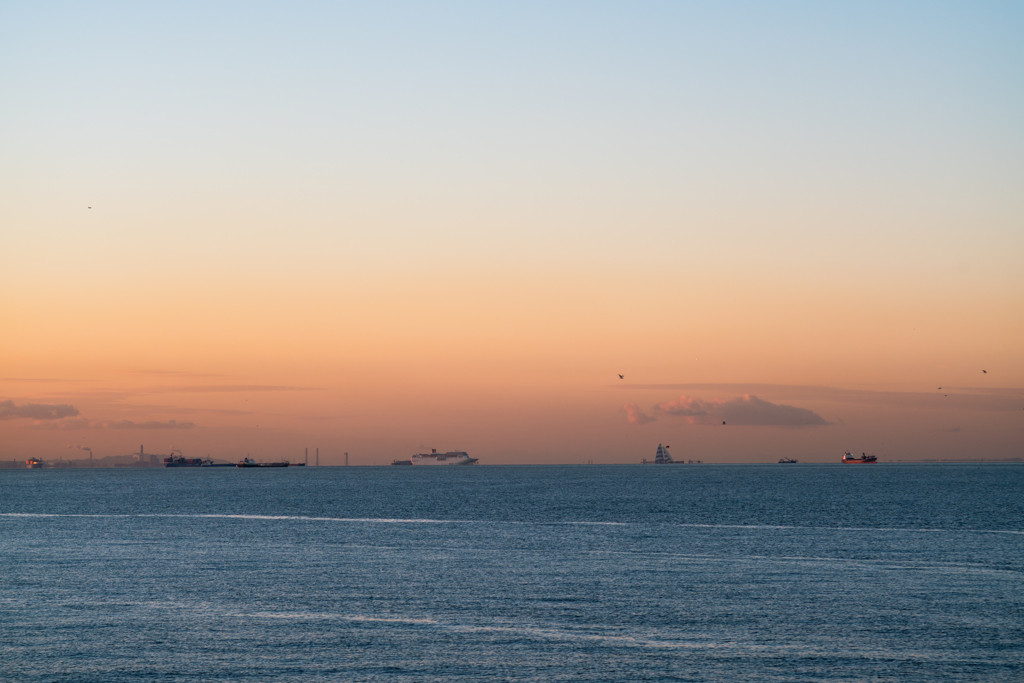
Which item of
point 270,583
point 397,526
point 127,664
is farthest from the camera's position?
point 397,526

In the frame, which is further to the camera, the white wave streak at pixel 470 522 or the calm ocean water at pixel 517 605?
the white wave streak at pixel 470 522

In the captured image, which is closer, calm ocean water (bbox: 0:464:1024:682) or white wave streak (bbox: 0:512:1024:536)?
calm ocean water (bbox: 0:464:1024:682)

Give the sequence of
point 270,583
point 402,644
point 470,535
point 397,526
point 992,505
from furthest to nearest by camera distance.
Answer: point 992,505 → point 397,526 → point 470,535 → point 270,583 → point 402,644

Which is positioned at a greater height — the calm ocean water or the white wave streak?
Result: the calm ocean water

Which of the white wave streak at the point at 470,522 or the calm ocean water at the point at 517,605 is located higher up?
the calm ocean water at the point at 517,605

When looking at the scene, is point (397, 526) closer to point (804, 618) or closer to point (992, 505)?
point (804, 618)

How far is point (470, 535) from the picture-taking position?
87000 millimetres

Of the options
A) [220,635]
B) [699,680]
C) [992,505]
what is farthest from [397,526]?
[992,505]

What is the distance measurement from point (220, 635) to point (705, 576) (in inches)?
1129

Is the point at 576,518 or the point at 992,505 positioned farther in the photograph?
the point at 992,505

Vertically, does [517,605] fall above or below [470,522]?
above

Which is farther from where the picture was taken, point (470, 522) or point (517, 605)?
point (470, 522)

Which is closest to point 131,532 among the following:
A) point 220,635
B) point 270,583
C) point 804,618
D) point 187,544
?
point 187,544

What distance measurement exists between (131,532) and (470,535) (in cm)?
3356
